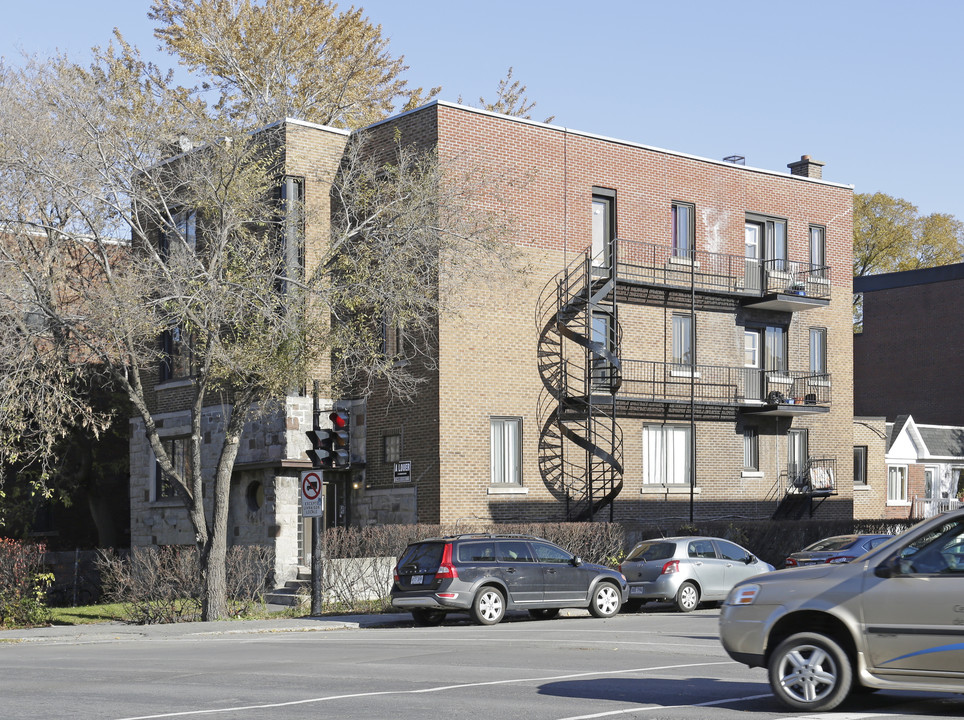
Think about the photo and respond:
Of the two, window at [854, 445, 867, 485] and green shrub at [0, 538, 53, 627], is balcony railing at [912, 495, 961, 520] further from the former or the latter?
green shrub at [0, 538, 53, 627]

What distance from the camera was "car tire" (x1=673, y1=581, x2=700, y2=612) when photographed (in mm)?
23859

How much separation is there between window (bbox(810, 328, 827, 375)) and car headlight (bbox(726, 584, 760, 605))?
27666 millimetres

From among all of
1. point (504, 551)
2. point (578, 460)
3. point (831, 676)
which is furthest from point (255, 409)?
point (831, 676)

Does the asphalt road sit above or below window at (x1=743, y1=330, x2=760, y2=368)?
below

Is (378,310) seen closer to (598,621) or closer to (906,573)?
(598,621)

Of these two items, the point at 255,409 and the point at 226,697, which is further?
the point at 255,409

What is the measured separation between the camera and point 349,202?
2800cm

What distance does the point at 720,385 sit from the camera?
113 ft

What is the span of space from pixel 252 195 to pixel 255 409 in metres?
7.25

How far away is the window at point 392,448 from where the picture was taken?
3072 cm

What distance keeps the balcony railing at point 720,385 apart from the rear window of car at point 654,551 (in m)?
7.25

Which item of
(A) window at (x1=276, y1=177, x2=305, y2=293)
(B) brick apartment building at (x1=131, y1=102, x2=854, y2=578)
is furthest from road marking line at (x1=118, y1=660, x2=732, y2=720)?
(B) brick apartment building at (x1=131, y1=102, x2=854, y2=578)

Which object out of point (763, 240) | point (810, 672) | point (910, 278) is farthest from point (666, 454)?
point (910, 278)

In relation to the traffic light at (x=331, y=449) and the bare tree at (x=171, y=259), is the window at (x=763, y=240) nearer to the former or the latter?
the bare tree at (x=171, y=259)
